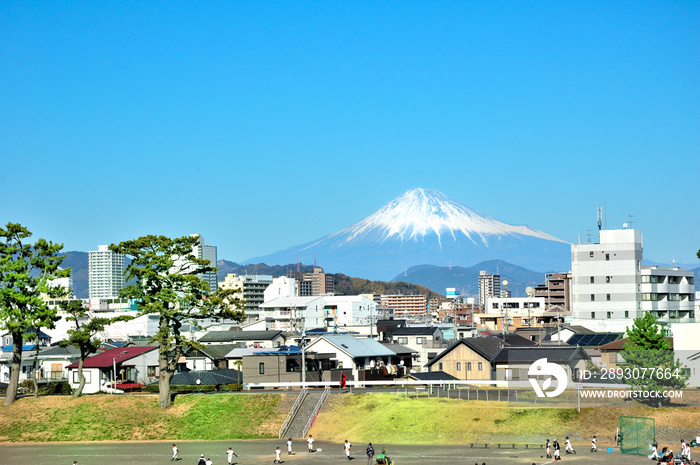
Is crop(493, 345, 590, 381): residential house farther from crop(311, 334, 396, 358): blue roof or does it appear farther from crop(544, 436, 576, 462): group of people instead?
crop(544, 436, 576, 462): group of people

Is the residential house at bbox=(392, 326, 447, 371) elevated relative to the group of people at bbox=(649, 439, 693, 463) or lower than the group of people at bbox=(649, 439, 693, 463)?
elevated

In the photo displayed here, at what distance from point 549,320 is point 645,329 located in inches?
3380

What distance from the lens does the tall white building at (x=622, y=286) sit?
98.4 meters

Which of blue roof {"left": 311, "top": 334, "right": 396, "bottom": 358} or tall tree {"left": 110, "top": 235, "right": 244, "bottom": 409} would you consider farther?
blue roof {"left": 311, "top": 334, "right": 396, "bottom": 358}

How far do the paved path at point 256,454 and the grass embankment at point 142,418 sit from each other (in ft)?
6.08

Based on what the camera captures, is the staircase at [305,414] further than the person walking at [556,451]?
Yes

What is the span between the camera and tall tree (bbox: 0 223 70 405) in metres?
58.3

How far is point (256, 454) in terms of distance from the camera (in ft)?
146

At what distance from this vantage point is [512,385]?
57.8 metres

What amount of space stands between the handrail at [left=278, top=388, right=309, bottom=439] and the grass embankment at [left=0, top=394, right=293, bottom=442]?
525 millimetres

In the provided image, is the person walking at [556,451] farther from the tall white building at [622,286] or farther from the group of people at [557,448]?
the tall white building at [622,286]

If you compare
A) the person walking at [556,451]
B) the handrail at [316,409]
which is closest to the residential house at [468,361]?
the handrail at [316,409]

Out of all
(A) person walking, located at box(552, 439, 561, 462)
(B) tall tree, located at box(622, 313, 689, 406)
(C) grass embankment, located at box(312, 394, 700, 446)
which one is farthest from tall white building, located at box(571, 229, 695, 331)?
(A) person walking, located at box(552, 439, 561, 462)

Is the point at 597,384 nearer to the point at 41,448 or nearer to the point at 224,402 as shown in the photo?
the point at 224,402
